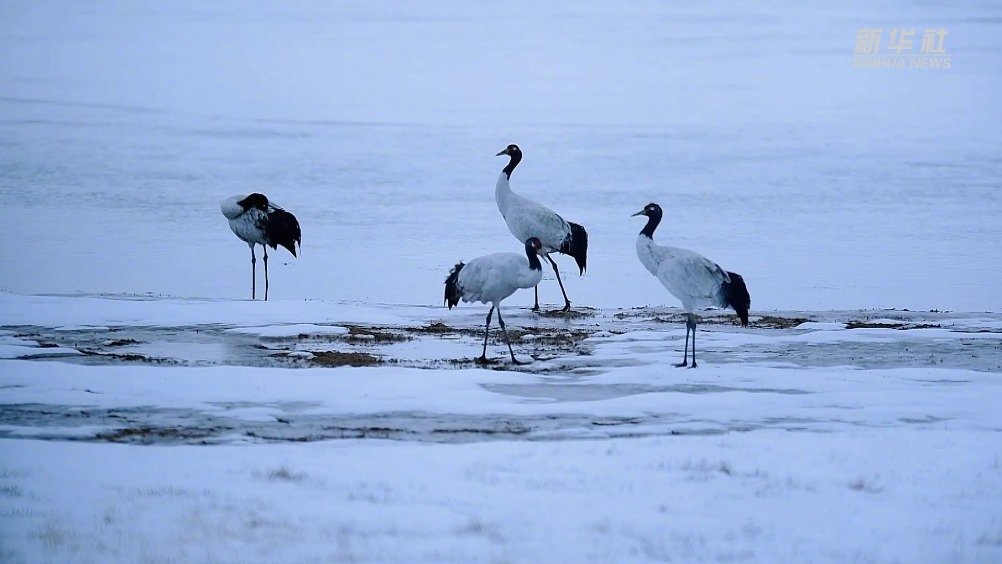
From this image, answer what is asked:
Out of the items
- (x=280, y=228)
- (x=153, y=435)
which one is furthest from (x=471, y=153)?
(x=153, y=435)

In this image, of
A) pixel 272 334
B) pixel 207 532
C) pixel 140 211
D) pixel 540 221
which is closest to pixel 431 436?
pixel 207 532

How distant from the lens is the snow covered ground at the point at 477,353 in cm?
612

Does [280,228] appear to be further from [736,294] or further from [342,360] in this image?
[736,294]

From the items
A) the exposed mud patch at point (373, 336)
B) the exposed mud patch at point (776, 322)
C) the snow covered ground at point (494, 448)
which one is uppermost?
the exposed mud patch at point (776, 322)

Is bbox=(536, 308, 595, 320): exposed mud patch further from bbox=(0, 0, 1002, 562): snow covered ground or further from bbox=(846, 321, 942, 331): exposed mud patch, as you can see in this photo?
bbox=(846, 321, 942, 331): exposed mud patch

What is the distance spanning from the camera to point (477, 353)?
11.8 metres

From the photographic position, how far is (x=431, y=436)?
802cm

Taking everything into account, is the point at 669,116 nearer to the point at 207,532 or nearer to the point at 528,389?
the point at 528,389

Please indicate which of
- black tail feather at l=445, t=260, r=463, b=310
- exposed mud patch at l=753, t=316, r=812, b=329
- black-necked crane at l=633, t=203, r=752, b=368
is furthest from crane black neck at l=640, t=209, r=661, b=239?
exposed mud patch at l=753, t=316, r=812, b=329

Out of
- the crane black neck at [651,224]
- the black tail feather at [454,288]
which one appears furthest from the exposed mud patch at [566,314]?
the black tail feather at [454,288]

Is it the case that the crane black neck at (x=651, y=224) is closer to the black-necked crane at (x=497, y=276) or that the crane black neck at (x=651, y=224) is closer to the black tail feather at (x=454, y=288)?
the black-necked crane at (x=497, y=276)

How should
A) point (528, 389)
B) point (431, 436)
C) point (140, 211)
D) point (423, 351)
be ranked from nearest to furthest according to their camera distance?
1. point (431, 436)
2. point (528, 389)
3. point (423, 351)
4. point (140, 211)

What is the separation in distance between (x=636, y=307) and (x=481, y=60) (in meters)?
52.1

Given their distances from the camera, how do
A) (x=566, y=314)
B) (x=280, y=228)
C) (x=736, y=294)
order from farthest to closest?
(x=280, y=228) < (x=566, y=314) < (x=736, y=294)
